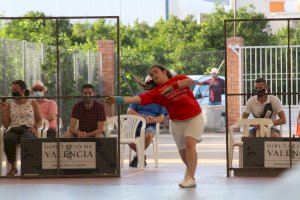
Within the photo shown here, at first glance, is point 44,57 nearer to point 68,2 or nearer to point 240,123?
point 240,123

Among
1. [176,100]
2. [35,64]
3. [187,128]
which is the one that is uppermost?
[35,64]

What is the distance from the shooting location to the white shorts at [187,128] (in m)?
12.7

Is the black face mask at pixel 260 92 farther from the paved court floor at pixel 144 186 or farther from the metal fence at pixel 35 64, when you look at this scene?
the metal fence at pixel 35 64

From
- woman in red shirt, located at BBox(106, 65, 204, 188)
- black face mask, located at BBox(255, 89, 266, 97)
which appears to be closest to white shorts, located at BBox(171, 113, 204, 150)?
woman in red shirt, located at BBox(106, 65, 204, 188)

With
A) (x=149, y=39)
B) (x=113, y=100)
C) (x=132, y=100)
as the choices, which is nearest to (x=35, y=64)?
(x=132, y=100)

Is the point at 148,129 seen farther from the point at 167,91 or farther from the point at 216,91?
the point at 216,91

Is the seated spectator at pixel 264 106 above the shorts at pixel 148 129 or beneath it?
above

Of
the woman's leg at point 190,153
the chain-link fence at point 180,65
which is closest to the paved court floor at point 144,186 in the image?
the woman's leg at point 190,153

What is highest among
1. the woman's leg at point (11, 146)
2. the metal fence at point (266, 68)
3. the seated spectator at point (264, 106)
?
the metal fence at point (266, 68)

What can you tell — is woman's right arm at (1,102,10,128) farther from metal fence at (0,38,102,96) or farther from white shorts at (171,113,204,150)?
metal fence at (0,38,102,96)

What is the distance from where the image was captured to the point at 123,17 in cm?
5419

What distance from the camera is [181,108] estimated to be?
12.6 metres

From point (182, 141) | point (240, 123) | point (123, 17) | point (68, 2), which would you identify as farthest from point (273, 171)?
point (123, 17)

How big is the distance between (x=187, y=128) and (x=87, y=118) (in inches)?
119
